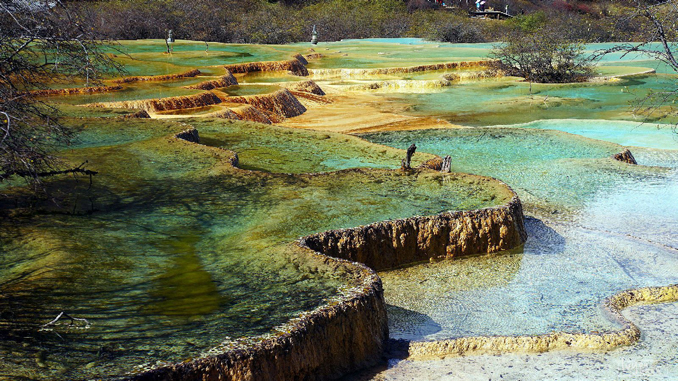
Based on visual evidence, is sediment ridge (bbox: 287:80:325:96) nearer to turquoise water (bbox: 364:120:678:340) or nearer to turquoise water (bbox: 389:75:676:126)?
turquoise water (bbox: 389:75:676:126)

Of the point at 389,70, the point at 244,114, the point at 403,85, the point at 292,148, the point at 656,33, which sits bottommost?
the point at 292,148

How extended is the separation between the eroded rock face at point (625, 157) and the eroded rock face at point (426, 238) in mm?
3385

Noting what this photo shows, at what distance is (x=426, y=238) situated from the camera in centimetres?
616

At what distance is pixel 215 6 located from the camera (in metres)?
33.5

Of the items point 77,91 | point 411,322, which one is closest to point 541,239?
point 411,322

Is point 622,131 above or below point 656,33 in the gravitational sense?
below

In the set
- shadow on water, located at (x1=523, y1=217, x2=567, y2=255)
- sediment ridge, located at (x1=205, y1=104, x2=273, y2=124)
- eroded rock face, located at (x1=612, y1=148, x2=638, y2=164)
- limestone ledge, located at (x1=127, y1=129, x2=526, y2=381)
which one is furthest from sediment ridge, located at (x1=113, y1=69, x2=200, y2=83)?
limestone ledge, located at (x1=127, y1=129, x2=526, y2=381)

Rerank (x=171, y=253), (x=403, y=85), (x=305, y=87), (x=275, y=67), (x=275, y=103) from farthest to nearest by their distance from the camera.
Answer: (x=275, y=67), (x=403, y=85), (x=305, y=87), (x=275, y=103), (x=171, y=253)

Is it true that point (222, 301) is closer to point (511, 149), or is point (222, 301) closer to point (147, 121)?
point (147, 121)

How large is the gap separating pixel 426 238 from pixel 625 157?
4651 millimetres

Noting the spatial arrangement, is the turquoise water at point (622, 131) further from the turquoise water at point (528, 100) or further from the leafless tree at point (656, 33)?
the turquoise water at point (528, 100)

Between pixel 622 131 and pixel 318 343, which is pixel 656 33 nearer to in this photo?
pixel 622 131

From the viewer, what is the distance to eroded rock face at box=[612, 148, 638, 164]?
372 inches

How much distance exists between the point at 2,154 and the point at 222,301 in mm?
1623
